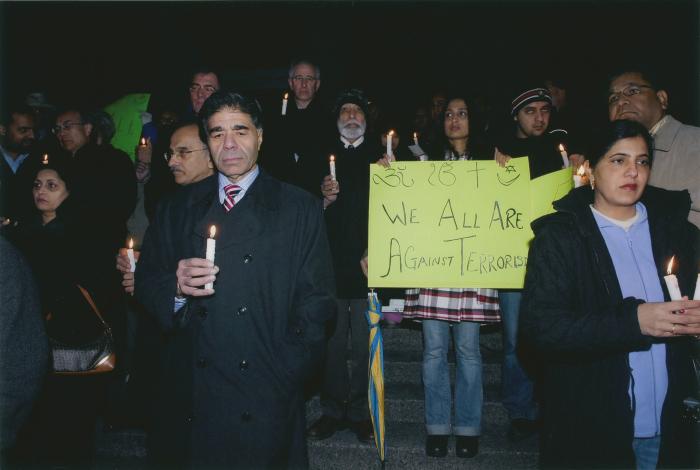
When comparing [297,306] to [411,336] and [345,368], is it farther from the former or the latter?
[411,336]

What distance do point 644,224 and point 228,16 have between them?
28.3 feet

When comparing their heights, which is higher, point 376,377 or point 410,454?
point 376,377

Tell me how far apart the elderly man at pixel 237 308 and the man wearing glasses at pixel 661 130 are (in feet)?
7.60

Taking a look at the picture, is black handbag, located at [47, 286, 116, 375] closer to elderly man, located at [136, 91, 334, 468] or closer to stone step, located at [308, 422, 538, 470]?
elderly man, located at [136, 91, 334, 468]

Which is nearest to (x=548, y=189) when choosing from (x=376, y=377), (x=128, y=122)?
(x=376, y=377)

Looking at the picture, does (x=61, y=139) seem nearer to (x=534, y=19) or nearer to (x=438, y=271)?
(x=438, y=271)

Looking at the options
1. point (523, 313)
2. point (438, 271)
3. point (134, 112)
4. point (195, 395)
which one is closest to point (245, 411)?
point (195, 395)

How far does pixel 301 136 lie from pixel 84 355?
2.62 m

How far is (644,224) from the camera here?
8.11ft

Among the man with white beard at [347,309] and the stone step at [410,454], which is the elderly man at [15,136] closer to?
the man with white beard at [347,309]

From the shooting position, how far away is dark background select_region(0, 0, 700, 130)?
25.0 ft

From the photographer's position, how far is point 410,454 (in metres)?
3.74

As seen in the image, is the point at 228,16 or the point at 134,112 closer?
the point at 134,112

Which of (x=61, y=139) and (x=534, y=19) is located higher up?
(x=534, y=19)
